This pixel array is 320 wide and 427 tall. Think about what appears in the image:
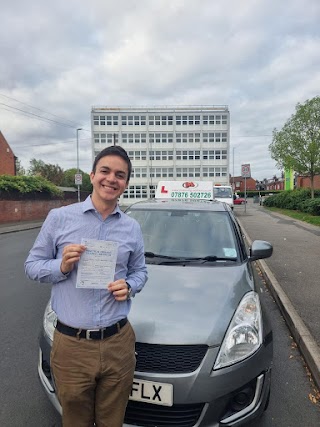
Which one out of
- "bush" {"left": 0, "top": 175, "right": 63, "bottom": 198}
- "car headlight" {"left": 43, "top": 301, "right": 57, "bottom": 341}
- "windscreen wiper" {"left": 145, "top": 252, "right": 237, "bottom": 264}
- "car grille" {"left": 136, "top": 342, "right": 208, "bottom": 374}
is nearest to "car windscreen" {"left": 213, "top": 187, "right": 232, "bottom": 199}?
"bush" {"left": 0, "top": 175, "right": 63, "bottom": 198}

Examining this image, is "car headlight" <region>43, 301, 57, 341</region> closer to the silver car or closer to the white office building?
the silver car

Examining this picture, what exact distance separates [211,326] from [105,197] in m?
1.25

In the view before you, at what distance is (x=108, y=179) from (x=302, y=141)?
2474cm

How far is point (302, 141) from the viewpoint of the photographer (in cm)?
2411

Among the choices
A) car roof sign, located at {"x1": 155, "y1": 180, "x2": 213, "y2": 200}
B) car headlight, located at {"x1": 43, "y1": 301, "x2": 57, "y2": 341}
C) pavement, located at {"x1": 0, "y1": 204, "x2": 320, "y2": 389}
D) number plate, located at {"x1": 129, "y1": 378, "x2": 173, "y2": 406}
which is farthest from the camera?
car roof sign, located at {"x1": 155, "y1": 180, "x2": 213, "y2": 200}

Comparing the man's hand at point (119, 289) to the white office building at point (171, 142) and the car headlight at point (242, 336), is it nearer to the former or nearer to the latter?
the car headlight at point (242, 336)

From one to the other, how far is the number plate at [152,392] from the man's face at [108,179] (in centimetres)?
126

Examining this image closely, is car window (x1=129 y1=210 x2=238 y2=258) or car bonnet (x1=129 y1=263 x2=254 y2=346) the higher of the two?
car window (x1=129 y1=210 x2=238 y2=258)

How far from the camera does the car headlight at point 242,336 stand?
2453 mm

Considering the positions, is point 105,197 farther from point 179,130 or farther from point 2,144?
point 179,130

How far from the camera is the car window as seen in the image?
385 cm

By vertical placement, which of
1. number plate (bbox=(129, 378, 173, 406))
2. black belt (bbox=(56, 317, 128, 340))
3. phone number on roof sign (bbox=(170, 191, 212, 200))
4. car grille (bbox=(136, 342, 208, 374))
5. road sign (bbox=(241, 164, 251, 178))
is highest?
road sign (bbox=(241, 164, 251, 178))

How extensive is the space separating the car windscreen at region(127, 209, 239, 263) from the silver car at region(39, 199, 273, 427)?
1.49ft

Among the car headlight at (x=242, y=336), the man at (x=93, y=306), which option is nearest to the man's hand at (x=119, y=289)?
the man at (x=93, y=306)
